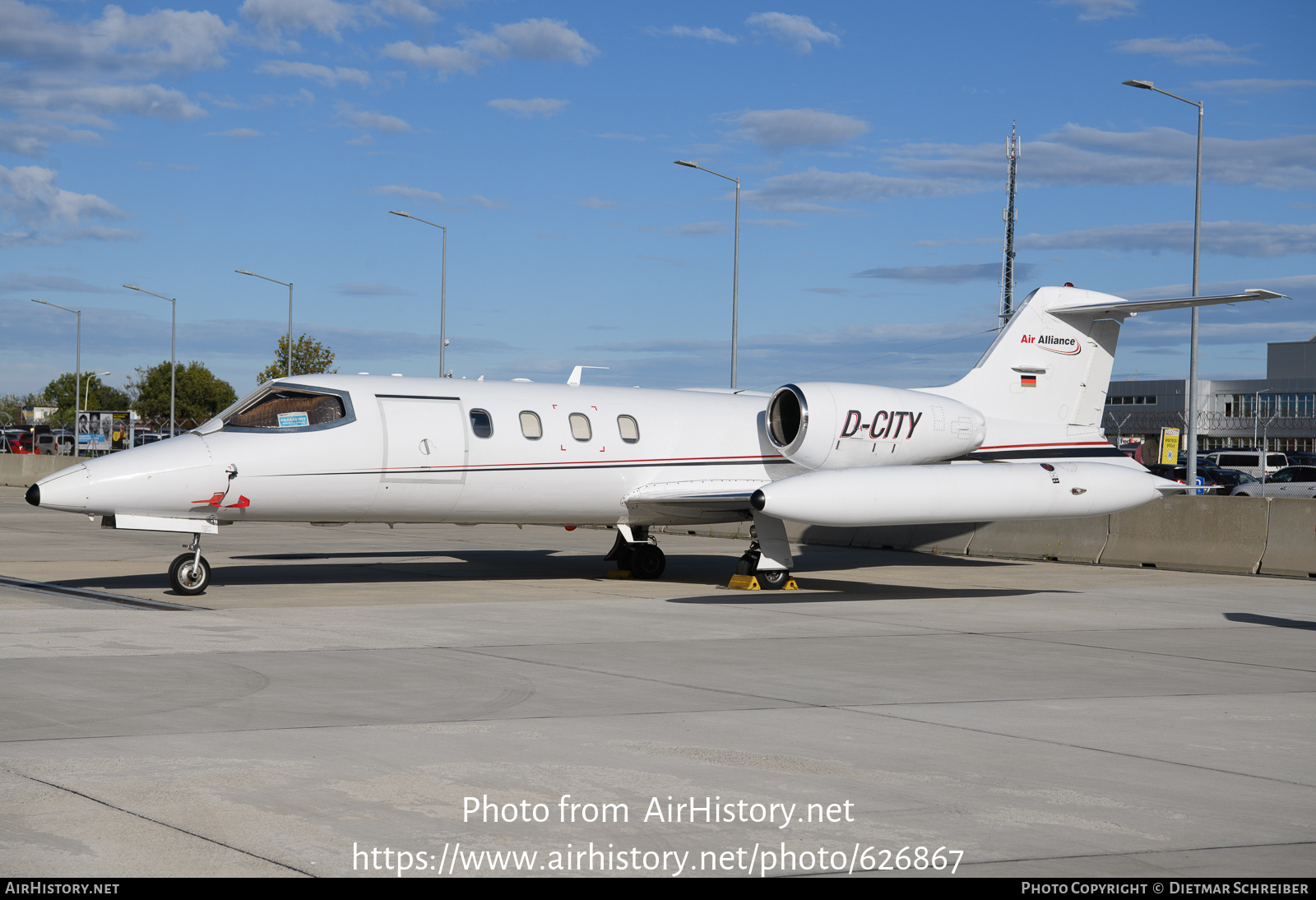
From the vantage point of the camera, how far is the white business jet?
590 inches

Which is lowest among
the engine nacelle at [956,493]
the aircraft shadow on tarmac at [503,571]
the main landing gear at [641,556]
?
the aircraft shadow on tarmac at [503,571]

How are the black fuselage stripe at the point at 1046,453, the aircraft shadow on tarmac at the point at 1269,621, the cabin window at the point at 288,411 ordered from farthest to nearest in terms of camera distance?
the black fuselage stripe at the point at 1046,453 → the cabin window at the point at 288,411 → the aircraft shadow on tarmac at the point at 1269,621

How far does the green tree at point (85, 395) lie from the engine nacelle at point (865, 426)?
14488 centimetres

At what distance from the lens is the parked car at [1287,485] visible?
42375 mm

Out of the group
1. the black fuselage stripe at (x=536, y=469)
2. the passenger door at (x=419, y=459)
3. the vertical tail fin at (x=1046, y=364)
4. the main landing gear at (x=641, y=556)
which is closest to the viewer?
the black fuselage stripe at (x=536, y=469)

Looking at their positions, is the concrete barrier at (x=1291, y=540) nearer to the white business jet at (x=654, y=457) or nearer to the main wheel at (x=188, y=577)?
the white business jet at (x=654, y=457)

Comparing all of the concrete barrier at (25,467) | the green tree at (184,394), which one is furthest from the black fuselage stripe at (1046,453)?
the green tree at (184,394)

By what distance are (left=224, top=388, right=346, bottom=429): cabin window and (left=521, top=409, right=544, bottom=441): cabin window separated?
2.45 m

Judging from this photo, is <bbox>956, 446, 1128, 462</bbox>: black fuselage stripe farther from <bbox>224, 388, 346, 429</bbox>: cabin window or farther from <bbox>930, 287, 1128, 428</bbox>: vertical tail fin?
<bbox>224, 388, 346, 429</bbox>: cabin window

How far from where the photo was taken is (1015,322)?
20.3 metres

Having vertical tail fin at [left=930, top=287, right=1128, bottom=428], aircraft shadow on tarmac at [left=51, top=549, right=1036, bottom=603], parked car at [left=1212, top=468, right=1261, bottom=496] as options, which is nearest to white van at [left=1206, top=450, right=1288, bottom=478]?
parked car at [left=1212, top=468, right=1261, bottom=496]

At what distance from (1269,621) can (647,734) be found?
968 cm
